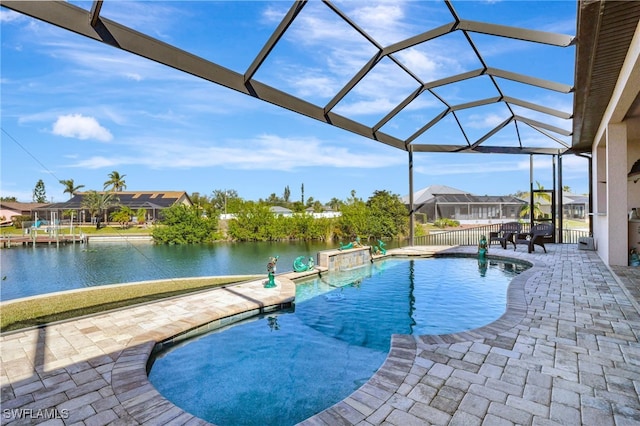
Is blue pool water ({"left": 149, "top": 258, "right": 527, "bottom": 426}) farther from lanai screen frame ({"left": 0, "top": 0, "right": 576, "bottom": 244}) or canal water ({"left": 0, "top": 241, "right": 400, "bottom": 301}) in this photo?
canal water ({"left": 0, "top": 241, "right": 400, "bottom": 301})

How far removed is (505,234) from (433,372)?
10179 millimetres

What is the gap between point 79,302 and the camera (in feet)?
19.6

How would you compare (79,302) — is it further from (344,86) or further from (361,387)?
(344,86)

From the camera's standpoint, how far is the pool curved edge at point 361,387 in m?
2.42

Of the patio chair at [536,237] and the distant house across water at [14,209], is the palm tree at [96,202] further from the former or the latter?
the patio chair at [536,237]

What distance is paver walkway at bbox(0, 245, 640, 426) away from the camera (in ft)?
7.82

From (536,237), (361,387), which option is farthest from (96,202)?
(361,387)

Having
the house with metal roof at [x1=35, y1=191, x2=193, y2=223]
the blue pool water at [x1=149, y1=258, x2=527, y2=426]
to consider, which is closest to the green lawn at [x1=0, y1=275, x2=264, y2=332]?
the blue pool water at [x1=149, y1=258, x2=527, y2=426]

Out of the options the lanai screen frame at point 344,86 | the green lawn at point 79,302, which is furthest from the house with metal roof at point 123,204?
the lanai screen frame at point 344,86

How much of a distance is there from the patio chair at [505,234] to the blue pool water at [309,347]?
404 cm

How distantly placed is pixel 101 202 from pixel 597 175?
4024 cm

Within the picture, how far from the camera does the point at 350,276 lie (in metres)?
8.63

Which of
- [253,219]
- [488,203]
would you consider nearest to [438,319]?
[253,219]

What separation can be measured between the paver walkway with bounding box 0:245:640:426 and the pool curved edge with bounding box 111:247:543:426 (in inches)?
0.4
